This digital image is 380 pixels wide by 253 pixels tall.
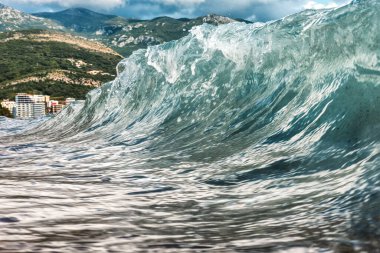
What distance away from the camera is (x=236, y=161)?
7590 mm

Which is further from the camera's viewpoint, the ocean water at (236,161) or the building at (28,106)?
the building at (28,106)

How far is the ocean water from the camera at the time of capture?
383 centimetres

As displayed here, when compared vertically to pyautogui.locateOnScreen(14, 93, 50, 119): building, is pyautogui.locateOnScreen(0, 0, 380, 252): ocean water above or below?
below

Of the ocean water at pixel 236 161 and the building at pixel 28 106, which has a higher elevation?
the building at pixel 28 106

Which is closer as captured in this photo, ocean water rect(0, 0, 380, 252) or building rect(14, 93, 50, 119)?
ocean water rect(0, 0, 380, 252)

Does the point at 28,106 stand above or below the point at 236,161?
above

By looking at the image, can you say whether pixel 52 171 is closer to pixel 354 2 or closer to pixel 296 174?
pixel 296 174

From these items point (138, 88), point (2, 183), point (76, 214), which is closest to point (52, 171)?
point (2, 183)

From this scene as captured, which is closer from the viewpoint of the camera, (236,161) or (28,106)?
(236,161)

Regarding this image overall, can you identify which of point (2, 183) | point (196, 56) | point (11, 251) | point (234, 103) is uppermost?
point (196, 56)

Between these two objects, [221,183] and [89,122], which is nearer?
[221,183]

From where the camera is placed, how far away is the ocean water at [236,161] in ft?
12.6

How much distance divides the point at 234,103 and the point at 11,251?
8.81 meters

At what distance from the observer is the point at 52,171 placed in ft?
26.6
